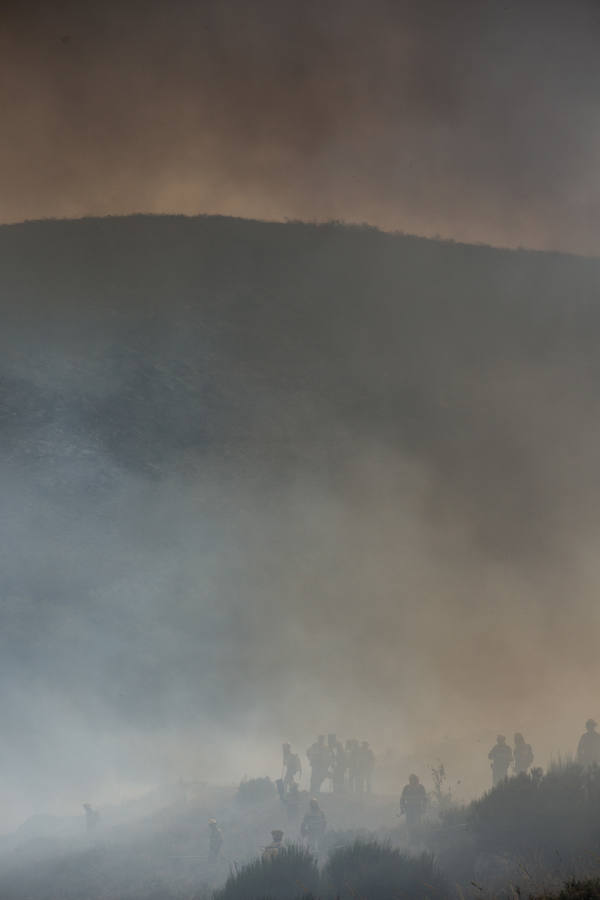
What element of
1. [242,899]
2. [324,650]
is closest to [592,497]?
[324,650]

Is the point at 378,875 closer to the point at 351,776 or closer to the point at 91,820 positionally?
the point at 351,776

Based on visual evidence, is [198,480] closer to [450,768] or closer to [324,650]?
[324,650]

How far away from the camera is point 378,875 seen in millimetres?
9109

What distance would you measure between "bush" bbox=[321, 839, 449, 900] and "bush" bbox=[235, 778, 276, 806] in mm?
9278

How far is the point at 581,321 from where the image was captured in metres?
17.7

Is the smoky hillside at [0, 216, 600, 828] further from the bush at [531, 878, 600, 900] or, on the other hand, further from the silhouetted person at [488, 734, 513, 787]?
the bush at [531, 878, 600, 900]

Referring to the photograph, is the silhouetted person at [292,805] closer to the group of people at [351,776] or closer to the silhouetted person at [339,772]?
the group of people at [351,776]

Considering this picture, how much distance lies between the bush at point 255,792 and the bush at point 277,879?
8772 mm

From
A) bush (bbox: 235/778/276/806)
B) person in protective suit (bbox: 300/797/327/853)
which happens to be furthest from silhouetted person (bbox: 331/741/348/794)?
person in protective suit (bbox: 300/797/327/853)

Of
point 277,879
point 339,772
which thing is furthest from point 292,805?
point 277,879

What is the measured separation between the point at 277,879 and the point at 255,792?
1010cm

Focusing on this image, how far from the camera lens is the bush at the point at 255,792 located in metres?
18.9

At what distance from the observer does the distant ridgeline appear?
17.6 metres

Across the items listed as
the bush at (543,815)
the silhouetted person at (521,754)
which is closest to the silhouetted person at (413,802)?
the bush at (543,815)
